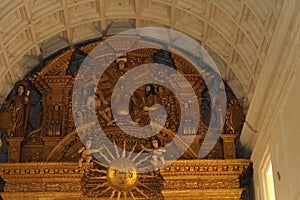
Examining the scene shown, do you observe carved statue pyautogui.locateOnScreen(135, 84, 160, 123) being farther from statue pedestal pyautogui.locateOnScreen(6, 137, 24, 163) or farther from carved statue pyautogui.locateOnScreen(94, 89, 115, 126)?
statue pedestal pyautogui.locateOnScreen(6, 137, 24, 163)

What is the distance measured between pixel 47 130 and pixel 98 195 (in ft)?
5.96

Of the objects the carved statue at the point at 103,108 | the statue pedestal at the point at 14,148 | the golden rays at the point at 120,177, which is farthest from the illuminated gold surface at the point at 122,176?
the statue pedestal at the point at 14,148

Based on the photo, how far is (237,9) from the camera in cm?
1309

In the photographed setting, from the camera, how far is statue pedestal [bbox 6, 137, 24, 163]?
540 inches

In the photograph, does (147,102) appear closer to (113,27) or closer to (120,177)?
(120,177)

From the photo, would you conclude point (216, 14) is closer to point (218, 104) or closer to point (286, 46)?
point (218, 104)

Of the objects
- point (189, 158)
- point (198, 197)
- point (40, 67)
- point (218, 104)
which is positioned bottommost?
point (198, 197)

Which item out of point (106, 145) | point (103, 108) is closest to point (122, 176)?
point (106, 145)

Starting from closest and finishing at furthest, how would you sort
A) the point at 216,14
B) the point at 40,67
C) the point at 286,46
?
the point at 286,46, the point at 216,14, the point at 40,67

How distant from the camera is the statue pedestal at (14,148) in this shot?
13719 millimetres

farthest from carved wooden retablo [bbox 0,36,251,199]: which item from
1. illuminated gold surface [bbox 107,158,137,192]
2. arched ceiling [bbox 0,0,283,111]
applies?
arched ceiling [bbox 0,0,283,111]

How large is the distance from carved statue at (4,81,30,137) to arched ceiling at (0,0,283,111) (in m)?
0.37

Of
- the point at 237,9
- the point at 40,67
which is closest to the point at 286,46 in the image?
the point at 237,9

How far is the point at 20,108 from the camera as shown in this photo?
47.3 ft
